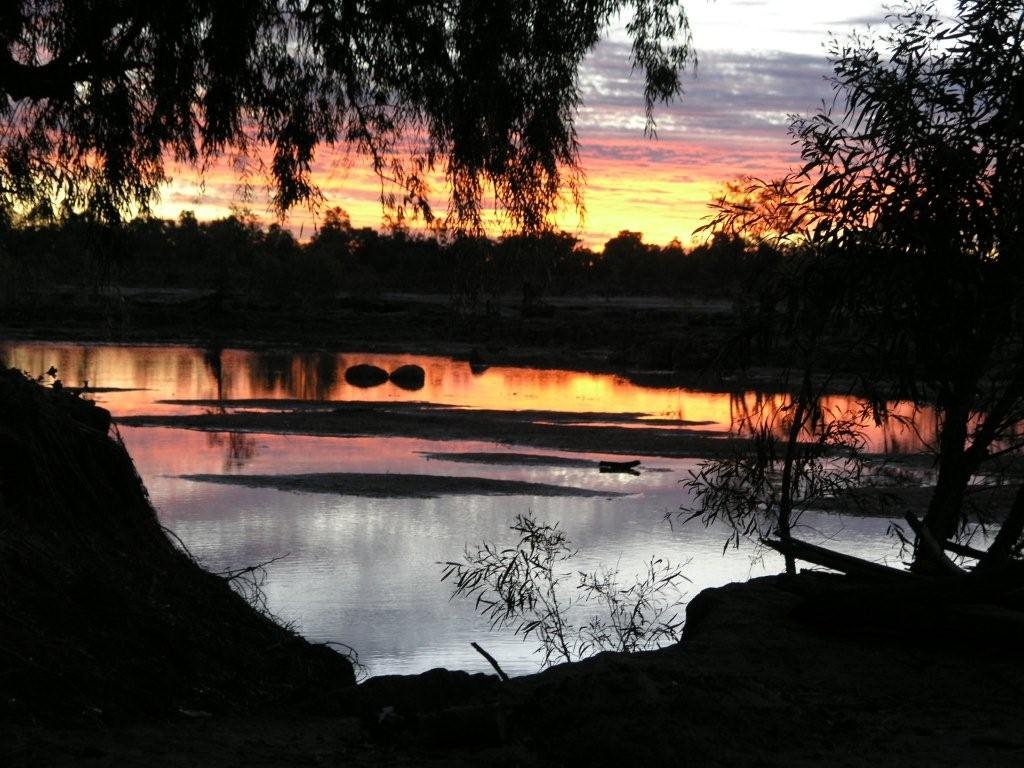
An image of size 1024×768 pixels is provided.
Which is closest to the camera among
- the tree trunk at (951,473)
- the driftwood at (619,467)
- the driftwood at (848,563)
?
the driftwood at (848,563)

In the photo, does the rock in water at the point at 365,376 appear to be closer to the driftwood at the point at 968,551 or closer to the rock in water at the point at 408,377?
the rock in water at the point at 408,377

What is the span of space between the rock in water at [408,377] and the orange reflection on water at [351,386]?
374 mm

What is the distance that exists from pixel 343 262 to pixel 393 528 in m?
50.4

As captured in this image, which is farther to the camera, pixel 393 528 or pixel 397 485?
pixel 397 485

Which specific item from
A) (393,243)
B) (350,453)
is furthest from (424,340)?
(393,243)

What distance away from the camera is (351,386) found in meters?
32.4

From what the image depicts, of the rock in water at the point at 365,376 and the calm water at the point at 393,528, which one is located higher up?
the rock in water at the point at 365,376

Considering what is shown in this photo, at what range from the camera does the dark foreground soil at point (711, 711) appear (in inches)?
203

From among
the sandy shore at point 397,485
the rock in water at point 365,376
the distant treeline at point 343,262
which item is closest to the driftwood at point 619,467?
the sandy shore at point 397,485

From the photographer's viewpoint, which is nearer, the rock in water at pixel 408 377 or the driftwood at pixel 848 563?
the driftwood at pixel 848 563

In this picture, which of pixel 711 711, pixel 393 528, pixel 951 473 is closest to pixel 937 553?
pixel 951 473

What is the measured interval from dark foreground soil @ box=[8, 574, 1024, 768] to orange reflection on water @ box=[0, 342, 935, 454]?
15.0 m

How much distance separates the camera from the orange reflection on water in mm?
26938

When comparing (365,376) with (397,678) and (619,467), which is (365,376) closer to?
(619,467)
